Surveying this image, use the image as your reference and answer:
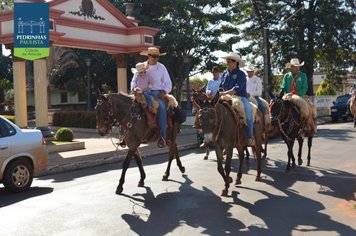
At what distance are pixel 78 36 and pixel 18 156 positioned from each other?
10.9 m

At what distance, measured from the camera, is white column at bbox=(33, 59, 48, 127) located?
58.0ft

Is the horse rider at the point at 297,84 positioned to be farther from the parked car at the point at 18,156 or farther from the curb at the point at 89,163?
the parked car at the point at 18,156

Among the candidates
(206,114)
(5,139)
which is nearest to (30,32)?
(5,139)

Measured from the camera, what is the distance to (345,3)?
39469 millimetres

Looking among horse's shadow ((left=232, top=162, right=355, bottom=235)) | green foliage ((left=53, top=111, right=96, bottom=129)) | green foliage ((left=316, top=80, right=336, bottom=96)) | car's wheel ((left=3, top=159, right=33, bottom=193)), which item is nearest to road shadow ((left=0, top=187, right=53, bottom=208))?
car's wheel ((left=3, top=159, right=33, bottom=193))

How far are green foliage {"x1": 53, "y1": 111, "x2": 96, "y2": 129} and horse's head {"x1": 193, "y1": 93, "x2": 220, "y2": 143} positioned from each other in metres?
18.8

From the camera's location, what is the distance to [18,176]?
9.69 meters

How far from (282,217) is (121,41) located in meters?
16.4

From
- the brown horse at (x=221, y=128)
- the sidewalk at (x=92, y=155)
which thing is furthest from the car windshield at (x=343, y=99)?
the brown horse at (x=221, y=128)

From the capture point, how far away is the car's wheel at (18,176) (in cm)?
948

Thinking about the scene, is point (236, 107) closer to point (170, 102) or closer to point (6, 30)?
point (170, 102)

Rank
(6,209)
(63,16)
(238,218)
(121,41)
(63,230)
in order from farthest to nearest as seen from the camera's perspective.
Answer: (121,41)
(63,16)
(6,209)
(238,218)
(63,230)

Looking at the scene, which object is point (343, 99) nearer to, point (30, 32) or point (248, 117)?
point (30, 32)

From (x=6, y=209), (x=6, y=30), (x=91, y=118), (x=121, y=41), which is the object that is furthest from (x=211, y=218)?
(x=91, y=118)
